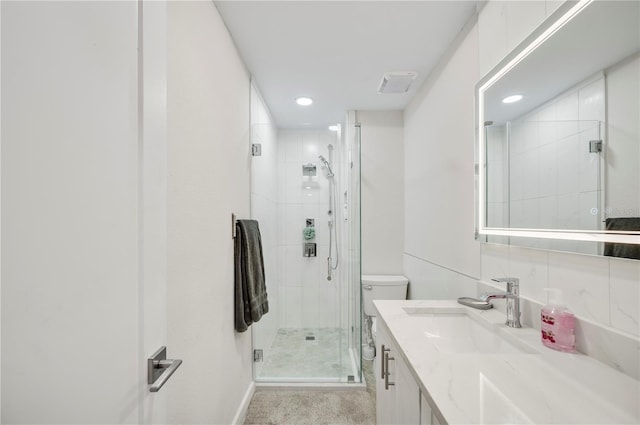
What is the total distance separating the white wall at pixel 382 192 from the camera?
109 inches

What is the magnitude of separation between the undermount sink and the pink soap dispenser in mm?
129

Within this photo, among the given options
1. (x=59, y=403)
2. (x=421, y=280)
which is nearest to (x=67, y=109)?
(x=59, y=403)

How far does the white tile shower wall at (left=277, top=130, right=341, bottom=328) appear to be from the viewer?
2988mm

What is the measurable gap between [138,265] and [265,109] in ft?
7.43

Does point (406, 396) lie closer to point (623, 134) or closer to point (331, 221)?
point (623, 134)

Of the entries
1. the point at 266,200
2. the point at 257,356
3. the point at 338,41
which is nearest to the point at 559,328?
the point at 338,41

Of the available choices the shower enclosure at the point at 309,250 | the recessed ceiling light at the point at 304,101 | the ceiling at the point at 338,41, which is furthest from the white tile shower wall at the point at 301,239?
the ceiling at the point at 338,41

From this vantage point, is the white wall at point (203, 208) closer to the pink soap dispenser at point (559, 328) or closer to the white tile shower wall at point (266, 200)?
the white tile shower wall at point (266, 200)

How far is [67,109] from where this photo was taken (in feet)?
1.42

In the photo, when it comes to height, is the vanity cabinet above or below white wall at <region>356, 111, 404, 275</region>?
below

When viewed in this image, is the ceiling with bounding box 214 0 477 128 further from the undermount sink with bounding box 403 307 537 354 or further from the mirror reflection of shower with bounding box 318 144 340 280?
the undermount sink with bounding box 403 307 537 354

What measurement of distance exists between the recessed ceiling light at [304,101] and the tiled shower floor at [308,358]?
2.09 metres

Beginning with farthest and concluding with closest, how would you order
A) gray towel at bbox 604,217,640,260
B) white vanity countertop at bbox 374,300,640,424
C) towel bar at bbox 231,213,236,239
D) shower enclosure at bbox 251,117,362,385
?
shower enclosure at bbox 251,117,362,385
towel bar at bbox 231,213,236,239
gray towel at bbox 604,217,640,260
white vanity countertop at bbox 374,300,640,424

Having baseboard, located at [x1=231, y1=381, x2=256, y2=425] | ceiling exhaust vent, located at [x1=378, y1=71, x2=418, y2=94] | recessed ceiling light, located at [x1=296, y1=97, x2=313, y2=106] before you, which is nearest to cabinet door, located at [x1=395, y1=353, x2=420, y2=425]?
baseboard, located at [x1=231, y1=381, x2=256, y2=425]
